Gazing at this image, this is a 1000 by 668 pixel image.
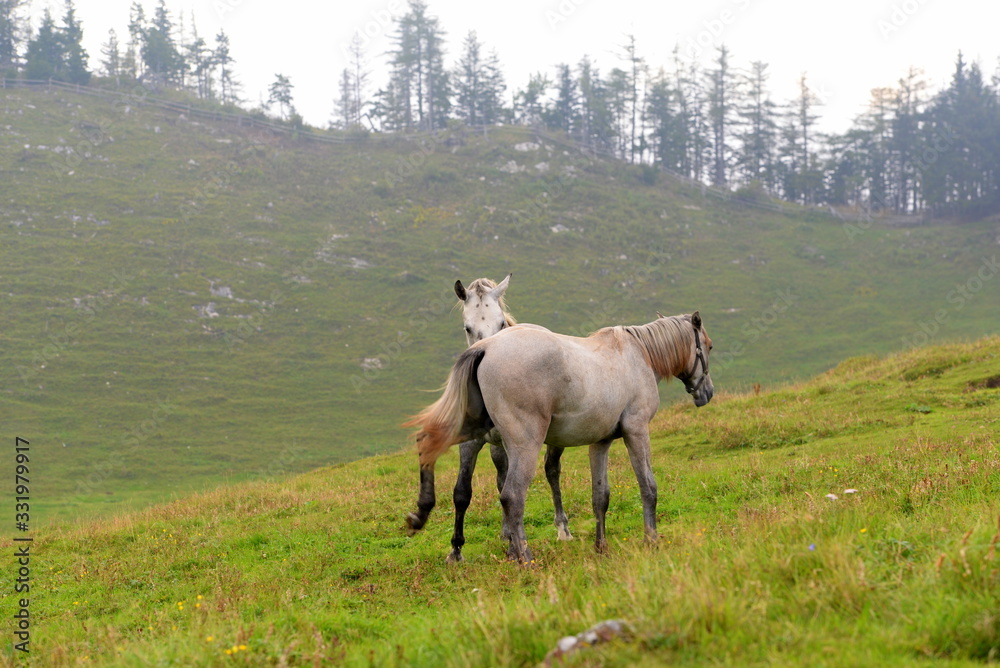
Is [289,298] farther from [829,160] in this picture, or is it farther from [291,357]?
[829,160]

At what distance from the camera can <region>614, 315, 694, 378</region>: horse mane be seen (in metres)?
9.27

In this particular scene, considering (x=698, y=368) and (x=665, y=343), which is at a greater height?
(x=665, y=343)

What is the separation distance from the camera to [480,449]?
9.50 meters

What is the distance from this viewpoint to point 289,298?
171 feet

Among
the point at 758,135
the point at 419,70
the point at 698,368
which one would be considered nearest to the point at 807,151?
the point at 758,135

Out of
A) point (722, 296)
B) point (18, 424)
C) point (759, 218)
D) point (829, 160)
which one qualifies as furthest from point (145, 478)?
point (829, 160)

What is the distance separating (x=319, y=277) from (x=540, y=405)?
1973 inches

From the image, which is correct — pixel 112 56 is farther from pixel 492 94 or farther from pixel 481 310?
Result: pixel 481 310

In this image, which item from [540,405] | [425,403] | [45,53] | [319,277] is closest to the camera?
[540,405]

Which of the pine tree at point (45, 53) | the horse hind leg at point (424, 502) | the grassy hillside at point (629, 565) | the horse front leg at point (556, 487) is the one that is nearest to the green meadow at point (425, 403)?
the grassy hillside at point (629, 565)

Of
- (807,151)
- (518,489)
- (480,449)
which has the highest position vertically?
(807,151)

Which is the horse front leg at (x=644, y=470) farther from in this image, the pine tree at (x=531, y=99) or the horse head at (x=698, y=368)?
the pine tree at (x=531, y=99)

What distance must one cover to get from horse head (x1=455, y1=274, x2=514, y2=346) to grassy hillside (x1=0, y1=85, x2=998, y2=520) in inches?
636

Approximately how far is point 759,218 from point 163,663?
260 ft
